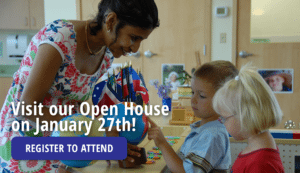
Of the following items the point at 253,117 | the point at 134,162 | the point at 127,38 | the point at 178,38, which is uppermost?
the point at 178,38

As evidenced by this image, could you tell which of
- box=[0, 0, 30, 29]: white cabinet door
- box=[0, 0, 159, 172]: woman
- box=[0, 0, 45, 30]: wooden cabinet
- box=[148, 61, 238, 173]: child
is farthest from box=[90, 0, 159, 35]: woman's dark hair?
box=[0, 0, 30, 29]: white cabinet door

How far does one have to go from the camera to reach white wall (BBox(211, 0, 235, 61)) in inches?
133

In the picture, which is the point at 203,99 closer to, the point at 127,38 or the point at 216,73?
the point at 216,73

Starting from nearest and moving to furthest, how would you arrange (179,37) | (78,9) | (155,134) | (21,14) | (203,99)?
(155,134) < (203,99) < (179,37) < (78,9) < (21,14)

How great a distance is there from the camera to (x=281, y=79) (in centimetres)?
330

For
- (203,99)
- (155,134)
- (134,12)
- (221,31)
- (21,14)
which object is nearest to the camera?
(134,12)

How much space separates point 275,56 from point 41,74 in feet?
9.94

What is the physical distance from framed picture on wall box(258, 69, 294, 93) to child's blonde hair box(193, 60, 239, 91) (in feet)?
7.57

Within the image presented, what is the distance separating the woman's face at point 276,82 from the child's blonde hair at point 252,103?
253 cm

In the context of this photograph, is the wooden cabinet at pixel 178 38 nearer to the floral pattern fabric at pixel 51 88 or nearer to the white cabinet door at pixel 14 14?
the white cabinet door at pixel 14 14

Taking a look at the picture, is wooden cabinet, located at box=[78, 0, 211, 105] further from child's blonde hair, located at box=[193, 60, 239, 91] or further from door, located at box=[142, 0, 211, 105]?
child's blonde hair, located at box=[193, 60, 239, 91]

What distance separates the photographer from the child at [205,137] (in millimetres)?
1038

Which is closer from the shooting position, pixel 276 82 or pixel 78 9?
pixel 276 82

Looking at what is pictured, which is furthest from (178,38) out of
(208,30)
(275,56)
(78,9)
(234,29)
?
(78,9)
